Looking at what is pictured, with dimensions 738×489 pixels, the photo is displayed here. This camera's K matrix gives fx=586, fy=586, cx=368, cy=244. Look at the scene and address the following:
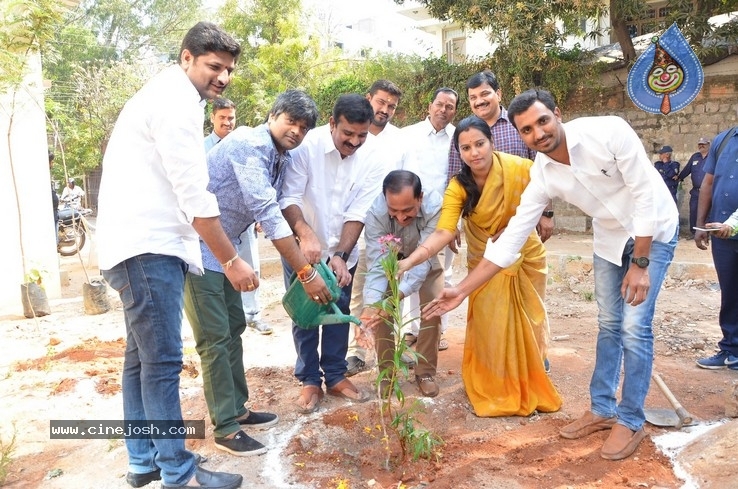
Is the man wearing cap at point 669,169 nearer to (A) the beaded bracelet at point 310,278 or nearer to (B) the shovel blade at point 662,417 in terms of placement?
(B) the shovel blade at point 662,417

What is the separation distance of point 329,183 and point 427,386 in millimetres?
1399

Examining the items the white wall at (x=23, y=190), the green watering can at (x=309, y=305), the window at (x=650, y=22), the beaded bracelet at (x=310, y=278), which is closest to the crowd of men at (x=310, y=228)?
the beaded bracelet at (x=310, y=278)

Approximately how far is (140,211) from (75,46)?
2789 cm

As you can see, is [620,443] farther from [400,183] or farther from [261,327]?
[261,327]

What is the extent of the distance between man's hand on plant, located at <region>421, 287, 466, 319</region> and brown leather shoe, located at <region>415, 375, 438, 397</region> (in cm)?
76

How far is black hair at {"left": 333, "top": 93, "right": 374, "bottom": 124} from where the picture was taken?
3201mm

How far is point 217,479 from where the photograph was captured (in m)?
2.62

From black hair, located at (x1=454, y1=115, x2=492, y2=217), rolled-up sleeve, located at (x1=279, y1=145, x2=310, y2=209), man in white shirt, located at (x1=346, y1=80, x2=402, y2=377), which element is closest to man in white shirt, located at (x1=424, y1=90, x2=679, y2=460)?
black hair, located at (x1=454, y1=115, x2=492, y2=217)

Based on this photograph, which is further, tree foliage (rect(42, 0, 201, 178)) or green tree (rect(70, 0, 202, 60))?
green tree (rect(70, 0, 202, 60))

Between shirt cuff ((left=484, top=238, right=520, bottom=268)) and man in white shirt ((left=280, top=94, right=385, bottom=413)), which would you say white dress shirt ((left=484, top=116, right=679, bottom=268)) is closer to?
shirt cuff ((left=484, top=238, right=520, bottom=268))

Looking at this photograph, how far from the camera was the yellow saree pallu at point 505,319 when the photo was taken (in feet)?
11.1

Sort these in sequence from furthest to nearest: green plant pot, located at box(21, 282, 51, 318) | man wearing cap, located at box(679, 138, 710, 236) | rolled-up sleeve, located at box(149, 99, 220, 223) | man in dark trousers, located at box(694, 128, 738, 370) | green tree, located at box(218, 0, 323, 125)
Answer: green tree, located at box(218, 0, 323, 125) < man wearing cap, located at box(679, 138, 710, 236) < green plant pot, located at box(21, 282, 51, 318) < man in dark trousers, located at box(694, 128, 738, 370) < rolled-up sleeve, located at box(149, 99, 220, 223)

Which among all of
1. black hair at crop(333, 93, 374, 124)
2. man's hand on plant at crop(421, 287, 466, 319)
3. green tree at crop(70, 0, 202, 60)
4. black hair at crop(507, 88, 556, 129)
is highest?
green tree at crop(70, 0, 202, 60)

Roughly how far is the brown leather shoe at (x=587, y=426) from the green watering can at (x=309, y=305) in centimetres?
133
